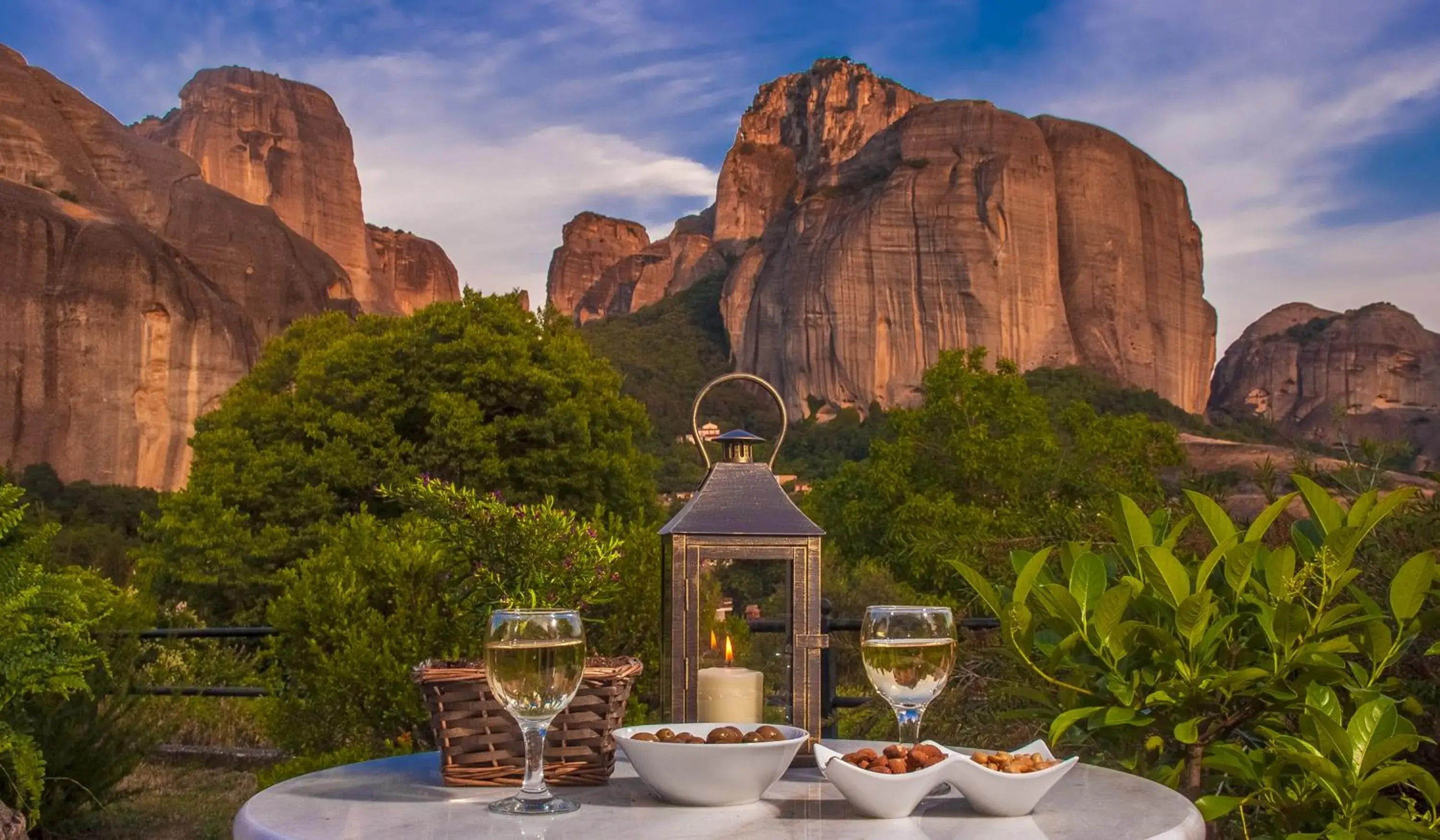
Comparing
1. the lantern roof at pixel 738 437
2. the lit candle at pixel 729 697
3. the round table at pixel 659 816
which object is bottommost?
the round table at pixel 659 816

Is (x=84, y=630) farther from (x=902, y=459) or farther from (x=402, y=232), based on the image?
(x=402, y=232)

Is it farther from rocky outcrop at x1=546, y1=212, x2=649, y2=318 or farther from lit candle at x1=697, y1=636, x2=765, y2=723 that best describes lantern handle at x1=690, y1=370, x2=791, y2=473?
rocky outcrop at x1=546, y1=212, x2=649, y2=318

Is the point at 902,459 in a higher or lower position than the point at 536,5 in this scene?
lower

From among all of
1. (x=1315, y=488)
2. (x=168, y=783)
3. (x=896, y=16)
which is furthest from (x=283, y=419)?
(x=896, y=16)

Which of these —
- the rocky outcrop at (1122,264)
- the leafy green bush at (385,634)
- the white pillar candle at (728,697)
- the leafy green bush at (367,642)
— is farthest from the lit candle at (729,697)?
the rocky outcrop at (1122,264)

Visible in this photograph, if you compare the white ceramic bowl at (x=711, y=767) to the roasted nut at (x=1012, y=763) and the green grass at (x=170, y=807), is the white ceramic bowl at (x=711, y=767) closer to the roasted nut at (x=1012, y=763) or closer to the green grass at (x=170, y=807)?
the roasted nut at (x=1012, y=763)

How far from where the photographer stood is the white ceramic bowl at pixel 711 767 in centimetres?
152

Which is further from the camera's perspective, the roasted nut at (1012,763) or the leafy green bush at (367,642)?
the leafy green bush at (367,642)

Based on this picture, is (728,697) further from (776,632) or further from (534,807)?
(534,807)

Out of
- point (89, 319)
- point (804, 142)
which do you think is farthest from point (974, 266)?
point (89, 319)

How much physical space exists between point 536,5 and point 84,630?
39.8 m

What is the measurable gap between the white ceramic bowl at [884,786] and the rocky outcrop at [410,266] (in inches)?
3659

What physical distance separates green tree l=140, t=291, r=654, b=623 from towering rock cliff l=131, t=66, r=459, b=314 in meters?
55.6

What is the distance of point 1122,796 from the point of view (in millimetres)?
1704
